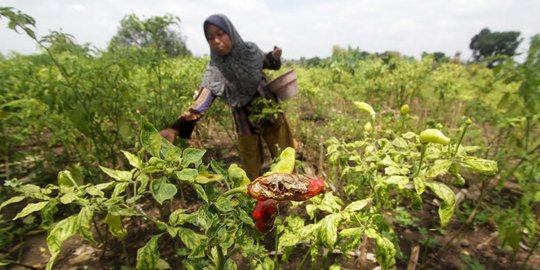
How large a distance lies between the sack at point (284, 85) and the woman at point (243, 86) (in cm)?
6

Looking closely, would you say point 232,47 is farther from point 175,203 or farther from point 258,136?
point 175,203

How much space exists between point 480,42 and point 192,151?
6958cm

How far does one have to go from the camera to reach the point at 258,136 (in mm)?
2525

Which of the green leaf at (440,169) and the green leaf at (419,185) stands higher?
the green leaf at (440,169)

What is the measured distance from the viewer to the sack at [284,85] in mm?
2416

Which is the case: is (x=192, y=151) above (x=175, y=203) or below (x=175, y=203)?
above

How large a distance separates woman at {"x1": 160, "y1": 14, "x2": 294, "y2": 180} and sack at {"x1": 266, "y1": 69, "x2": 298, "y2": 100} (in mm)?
60

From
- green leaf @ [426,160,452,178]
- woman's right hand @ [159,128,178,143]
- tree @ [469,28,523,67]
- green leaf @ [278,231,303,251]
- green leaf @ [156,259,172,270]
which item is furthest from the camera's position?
tree @ [469,28,523,67]

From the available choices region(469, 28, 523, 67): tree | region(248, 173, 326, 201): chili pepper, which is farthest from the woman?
region(469, 28, 523, 67): tree

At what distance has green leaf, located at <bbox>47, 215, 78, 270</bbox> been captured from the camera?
60cm

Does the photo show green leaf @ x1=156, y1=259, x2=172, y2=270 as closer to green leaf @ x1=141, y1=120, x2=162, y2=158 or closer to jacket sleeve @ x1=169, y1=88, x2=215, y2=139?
jacket sleeve @ x1=169, y1=88, x2=215, y2=139

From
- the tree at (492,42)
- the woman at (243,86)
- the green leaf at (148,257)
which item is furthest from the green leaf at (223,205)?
the tree at (492,42)

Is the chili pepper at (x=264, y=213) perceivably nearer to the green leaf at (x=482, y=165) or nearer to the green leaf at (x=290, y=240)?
the green leaf at (x=290, y=240)

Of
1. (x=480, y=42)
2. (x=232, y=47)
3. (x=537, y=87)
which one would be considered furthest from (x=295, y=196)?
(x=480, y=42)
